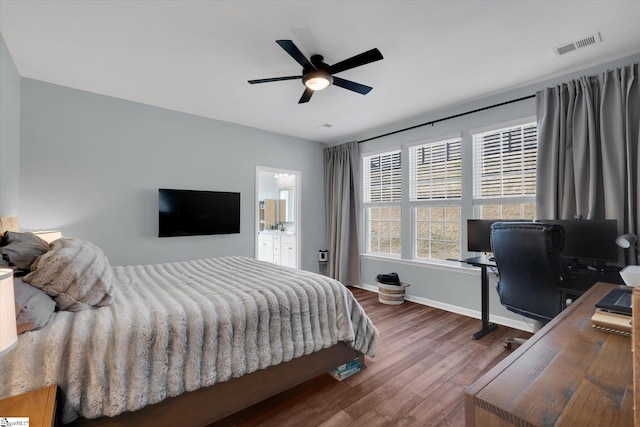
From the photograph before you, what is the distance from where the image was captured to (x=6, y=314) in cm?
90

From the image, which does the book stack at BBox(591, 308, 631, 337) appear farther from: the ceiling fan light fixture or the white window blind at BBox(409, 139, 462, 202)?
the white window blind at BBox(409, 139, 462, 202)

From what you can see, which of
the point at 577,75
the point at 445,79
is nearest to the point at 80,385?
the point at 445,79

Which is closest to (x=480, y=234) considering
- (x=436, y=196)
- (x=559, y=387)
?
(x=436, y=196)

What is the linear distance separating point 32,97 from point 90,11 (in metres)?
1.73

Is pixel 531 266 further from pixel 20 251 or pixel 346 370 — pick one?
pixel 20 251

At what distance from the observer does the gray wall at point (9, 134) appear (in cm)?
233

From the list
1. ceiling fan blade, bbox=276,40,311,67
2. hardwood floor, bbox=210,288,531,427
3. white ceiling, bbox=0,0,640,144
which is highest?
white ceiling, bbox=0,0,640,144

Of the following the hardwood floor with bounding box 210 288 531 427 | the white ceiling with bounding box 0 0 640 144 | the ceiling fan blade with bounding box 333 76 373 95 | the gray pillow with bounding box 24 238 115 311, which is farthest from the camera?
the ceiling fan blade with bounding box 333 76 373 95

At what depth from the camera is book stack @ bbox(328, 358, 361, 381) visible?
2.23 metres

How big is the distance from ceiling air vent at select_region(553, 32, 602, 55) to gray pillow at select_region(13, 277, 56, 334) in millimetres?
3983

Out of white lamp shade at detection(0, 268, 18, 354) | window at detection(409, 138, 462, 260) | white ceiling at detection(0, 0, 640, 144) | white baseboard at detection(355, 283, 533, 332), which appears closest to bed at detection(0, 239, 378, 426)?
white lamp shade at detection(0, 268, 18, 354)

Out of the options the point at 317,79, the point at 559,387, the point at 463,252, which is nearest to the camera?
the point at 559,387

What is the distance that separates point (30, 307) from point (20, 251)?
53cm

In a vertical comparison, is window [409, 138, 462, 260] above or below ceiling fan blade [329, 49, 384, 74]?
below
